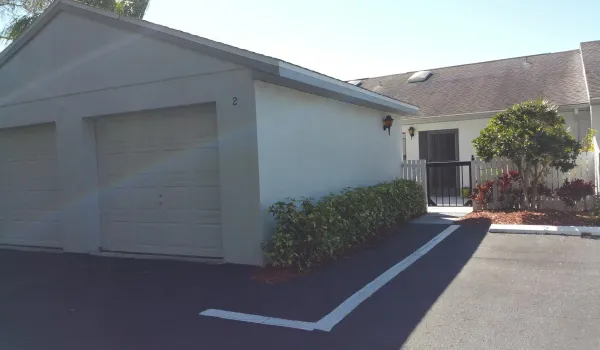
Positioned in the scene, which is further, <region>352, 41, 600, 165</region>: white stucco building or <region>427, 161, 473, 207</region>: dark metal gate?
<region>427, 161, 473, 207</region>: dark metal gate

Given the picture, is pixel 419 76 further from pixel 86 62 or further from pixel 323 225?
pixel 86 62

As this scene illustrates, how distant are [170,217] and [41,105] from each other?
11.2 ft

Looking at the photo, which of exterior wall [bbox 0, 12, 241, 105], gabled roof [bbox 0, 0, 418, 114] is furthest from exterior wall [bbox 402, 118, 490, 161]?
exterior wall [bbox 0, 12, 241, 105]

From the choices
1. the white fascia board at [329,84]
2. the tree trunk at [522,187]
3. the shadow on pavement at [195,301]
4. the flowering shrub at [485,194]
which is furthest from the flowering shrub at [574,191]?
the white fascia board at [329,84]

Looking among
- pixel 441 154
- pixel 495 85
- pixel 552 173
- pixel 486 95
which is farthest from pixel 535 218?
pixel 495 85

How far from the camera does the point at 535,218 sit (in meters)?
9.51

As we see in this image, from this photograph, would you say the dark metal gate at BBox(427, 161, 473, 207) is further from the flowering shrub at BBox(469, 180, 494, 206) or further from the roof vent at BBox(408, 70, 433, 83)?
the roof vent at BBox(408, 70, 433, 83)

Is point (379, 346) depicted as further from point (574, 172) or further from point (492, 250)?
point (574, 172)

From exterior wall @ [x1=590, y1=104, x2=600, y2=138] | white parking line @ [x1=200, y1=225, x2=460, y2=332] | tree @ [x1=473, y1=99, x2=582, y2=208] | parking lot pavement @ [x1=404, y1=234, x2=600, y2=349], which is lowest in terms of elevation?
parking lot pavement @ [x1=404, y1=234, x2=600, y2=349]

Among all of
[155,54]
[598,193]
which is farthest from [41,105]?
[598,193]

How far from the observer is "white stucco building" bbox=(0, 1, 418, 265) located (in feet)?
22.4

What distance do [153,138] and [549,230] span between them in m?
7.25

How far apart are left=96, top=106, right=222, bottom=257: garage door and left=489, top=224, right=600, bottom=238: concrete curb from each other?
5.40 meters

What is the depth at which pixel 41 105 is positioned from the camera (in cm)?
861
